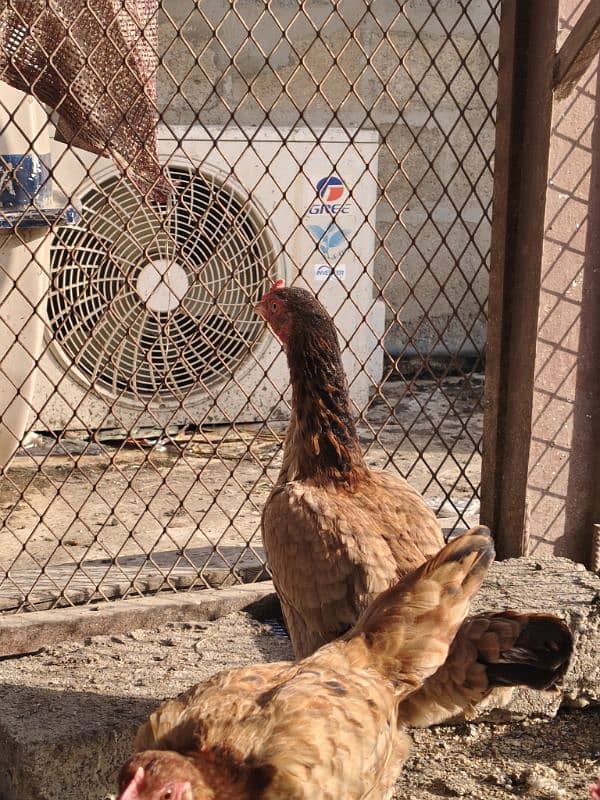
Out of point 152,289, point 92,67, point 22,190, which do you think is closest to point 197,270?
point 22,190

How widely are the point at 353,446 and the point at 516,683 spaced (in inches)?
38.0

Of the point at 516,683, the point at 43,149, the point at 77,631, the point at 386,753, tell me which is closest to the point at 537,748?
the point at 516,683

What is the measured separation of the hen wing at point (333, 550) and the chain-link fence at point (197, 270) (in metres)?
0.89

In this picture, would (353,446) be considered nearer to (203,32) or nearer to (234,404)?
(234,404)

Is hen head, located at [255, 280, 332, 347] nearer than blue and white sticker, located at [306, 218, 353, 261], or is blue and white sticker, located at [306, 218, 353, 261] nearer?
hen head, located at [255, 280, 332, 347]

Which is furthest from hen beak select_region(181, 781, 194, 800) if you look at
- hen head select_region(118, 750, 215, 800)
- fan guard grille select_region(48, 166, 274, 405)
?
fan guard grille select_region(48, 166, 274, 405)

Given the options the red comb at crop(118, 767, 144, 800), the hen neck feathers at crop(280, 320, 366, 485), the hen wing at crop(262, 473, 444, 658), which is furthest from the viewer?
the hen neck feathers at crop(280, 320, 366, 485)

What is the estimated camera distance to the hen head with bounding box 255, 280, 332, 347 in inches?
128

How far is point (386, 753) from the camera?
7.61ft

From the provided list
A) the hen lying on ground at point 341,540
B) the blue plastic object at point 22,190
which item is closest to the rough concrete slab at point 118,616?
the hen lying on ground at point 341,540

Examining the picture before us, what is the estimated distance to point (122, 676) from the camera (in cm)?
312

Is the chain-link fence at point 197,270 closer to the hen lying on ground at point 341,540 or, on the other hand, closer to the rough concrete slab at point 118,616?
the rough concrete slab at point 118,616

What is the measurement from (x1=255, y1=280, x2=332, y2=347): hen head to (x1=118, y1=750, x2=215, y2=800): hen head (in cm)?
159

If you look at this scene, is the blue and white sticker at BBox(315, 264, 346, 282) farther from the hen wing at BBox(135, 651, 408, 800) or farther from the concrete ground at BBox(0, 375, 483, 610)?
the hen wing at BBox(135, 651, 408, 800)
